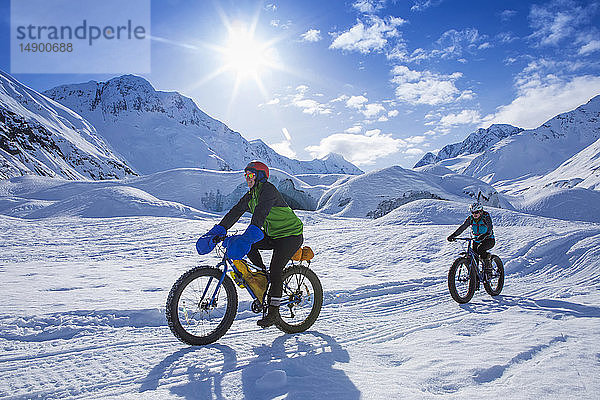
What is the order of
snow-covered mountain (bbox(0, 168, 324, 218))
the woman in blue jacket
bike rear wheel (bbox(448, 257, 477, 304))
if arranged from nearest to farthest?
bike rear wheel (bbox(448, 257, 477, 304)) → the woman in blue jacket → snow-covered mountain (bbox(0, 168, 324, 218))

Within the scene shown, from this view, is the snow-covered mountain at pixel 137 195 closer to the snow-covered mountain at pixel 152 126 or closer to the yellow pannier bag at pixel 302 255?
the yellow pannier bag at pixel 302 255

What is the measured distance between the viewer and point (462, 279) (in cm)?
609

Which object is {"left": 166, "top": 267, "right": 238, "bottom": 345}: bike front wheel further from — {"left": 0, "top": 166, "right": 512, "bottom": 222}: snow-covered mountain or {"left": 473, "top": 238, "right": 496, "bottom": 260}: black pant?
{"left": 0, "top": 166, "right": 512, "bottom": 222}: snow-covered mountain

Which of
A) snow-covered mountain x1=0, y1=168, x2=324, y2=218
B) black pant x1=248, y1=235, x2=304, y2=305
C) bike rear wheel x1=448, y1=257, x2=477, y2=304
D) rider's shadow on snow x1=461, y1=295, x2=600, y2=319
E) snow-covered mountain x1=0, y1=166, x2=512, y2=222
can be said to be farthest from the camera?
snow-covered mountain x1=0, y1=166, x2=512, y2=222

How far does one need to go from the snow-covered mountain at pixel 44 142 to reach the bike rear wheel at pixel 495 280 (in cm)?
A: 6060

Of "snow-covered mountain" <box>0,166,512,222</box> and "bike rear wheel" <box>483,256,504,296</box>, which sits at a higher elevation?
"snow-covered mountain" <box>0,166,512,222</box>

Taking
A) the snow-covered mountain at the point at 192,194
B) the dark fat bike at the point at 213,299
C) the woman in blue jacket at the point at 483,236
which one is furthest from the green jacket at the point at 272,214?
the snow-covered mountain at the point at 192,194

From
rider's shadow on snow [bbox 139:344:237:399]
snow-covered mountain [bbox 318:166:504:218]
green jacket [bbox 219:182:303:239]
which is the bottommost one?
rider's shadow on snow [bbox 139:344:237:399]

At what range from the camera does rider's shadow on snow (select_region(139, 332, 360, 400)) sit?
2633 mm

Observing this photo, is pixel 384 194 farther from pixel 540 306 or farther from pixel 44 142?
pixel 44 142

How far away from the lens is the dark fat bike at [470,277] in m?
5.73

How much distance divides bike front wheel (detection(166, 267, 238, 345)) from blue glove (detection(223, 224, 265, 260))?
16.0 inches

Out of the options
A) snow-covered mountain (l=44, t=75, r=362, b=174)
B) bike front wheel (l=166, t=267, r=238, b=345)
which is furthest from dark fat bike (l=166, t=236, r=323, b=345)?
snow-covered mountain (l=44, t=75, r=362, b=174)

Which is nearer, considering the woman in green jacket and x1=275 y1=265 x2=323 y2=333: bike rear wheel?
the woman in green jacket
